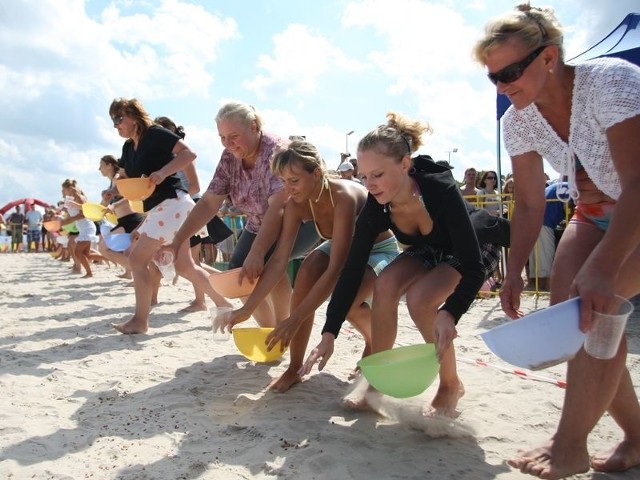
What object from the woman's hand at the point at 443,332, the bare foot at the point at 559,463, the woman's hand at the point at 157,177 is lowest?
the bare foot at the point at 559,463

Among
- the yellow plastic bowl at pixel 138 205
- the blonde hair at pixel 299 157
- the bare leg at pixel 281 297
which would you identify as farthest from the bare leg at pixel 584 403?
the yellow plastic bowl at pixel 138 205

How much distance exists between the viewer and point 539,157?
2031 mm

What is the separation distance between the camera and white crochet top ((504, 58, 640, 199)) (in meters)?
1.55

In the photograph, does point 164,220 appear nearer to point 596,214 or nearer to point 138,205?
point 138,205

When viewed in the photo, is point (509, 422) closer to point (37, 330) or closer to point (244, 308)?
point (244, 308)

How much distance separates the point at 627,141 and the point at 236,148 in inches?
83.3

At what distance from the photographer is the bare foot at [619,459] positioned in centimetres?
183

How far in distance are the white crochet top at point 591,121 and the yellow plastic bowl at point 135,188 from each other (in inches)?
110

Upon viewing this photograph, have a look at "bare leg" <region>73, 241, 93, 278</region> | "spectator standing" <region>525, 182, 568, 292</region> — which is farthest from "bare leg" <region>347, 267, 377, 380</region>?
"bare leg" <region>73, 241, 93, 278</region>

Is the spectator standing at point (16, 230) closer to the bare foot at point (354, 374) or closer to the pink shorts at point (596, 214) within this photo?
the bare foot at point (354, 374)

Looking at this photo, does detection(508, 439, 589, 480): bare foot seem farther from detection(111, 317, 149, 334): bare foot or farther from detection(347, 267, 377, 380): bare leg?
detection(111, 317, 149, 334): bare foot

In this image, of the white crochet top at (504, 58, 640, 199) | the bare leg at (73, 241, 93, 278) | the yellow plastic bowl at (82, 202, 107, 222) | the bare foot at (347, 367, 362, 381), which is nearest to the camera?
the white crochet top at (504, 58, 640, 199)

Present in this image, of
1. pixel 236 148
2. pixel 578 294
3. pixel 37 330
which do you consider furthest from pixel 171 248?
pixel 578 294

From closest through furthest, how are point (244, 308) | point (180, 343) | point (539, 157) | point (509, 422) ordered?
point (539, 157)
point (509, 422)
point (244, 308)
point (180, 343)
